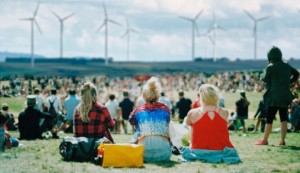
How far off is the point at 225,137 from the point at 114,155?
7.05 feet

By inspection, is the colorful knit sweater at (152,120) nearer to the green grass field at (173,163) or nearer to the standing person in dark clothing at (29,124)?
the green grass field at (173,163)

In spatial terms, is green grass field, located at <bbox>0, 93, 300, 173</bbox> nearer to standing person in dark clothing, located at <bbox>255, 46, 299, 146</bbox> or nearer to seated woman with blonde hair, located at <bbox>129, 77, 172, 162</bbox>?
seated woman with blonde hair, located at <bbox>129, 77, 172, 162</bbox>

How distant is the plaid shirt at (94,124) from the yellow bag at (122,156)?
1.17 metres

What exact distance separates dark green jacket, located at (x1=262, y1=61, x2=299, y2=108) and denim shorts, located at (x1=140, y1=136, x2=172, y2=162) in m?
3.52

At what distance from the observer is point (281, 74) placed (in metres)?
13.4

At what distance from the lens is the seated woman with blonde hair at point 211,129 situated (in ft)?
35.8

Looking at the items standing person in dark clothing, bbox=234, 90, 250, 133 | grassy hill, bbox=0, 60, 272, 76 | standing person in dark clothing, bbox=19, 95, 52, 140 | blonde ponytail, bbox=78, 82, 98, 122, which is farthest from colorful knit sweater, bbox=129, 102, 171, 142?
grassy hill, bbox=0, 60, 272, 76

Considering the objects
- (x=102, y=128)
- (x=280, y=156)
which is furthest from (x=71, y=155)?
(x=280, y=156)

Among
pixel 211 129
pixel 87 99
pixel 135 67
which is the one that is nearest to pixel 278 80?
pixel 211 129

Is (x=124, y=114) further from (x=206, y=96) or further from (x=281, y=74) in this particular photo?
(x=206, y=96)

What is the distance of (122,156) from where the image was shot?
10211 mm

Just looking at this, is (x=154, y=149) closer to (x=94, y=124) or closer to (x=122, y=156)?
(x=122, y=156)

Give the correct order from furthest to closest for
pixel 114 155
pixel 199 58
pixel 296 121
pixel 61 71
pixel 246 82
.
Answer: pixel 199 58
pixel 61 71
pixel 246 82
pixel 296 121
pixel 114 155

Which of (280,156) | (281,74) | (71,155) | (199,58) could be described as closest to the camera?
(71,155)
